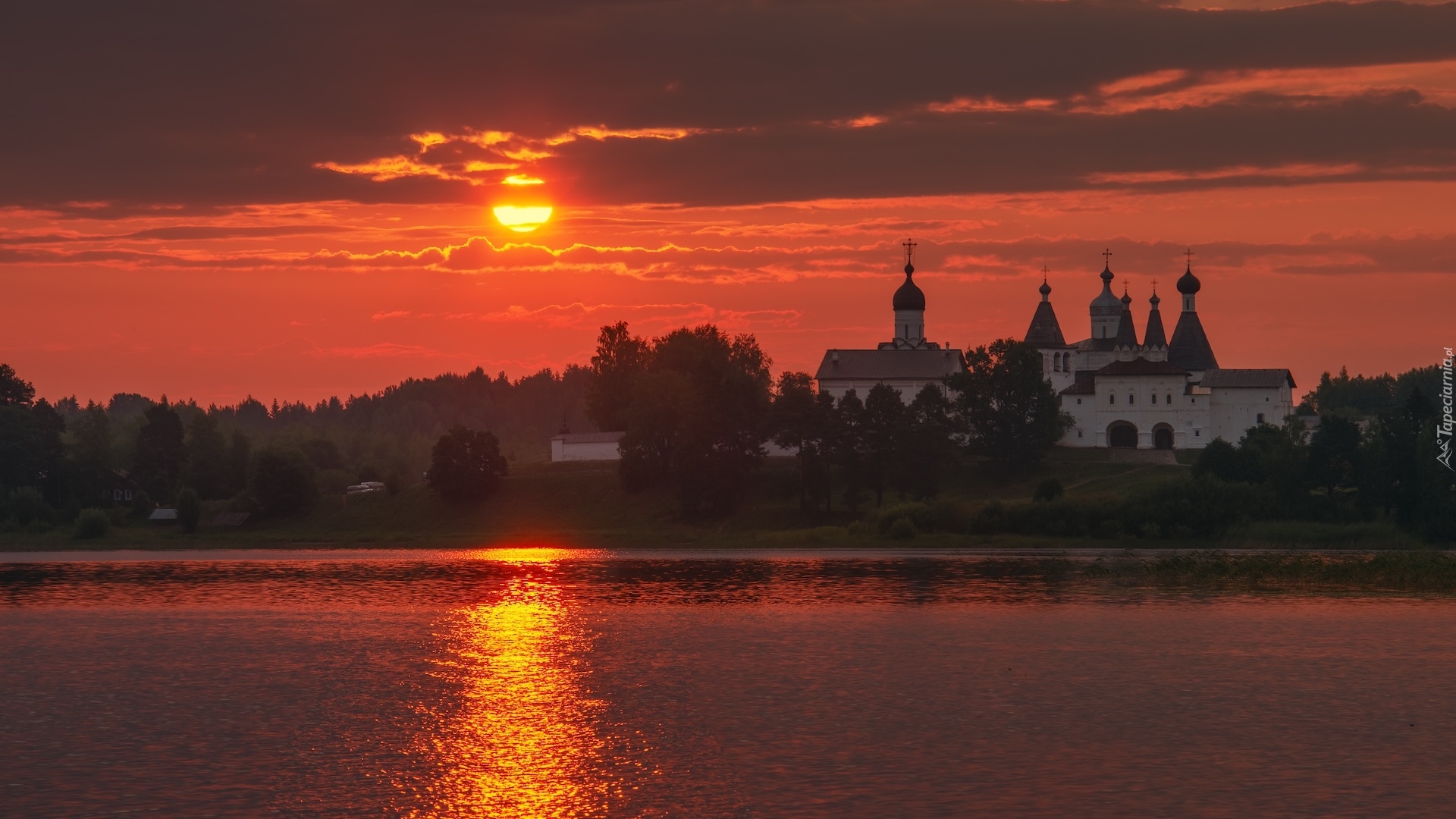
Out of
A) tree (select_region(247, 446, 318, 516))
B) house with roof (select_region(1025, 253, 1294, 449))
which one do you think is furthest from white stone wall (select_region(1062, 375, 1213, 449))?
tree (select_region(247, 446, 318, 516))

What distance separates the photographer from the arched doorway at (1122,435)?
12338 cm

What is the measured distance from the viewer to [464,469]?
10675 centimetres

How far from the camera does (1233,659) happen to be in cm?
3744

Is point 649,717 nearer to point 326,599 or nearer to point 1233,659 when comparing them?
point 1233,659

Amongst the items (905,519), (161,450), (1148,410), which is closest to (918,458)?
(905,519)

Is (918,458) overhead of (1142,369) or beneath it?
beneath

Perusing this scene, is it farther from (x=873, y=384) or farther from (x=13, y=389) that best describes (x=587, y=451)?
(x=13, y=389)

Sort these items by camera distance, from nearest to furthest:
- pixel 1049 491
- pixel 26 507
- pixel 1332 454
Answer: pixel 1049 491 < pixel 1332 454 < pixel 26 507

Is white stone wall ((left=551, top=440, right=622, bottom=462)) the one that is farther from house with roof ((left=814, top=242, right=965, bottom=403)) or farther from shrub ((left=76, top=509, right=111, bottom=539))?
shrub ((left=76, top=509, right=111, bottom=539))

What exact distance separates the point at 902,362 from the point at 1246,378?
29.6 m

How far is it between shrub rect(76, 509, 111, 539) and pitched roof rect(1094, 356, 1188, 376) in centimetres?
7559

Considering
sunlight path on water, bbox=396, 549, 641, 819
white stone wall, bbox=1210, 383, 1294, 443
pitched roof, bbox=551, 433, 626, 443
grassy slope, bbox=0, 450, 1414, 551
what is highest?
white stone wall, bbox=1210, 383, 1294, 443

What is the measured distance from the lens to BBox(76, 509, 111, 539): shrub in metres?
96.8

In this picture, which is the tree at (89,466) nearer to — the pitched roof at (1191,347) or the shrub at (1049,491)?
the shrub at (1049,491)
